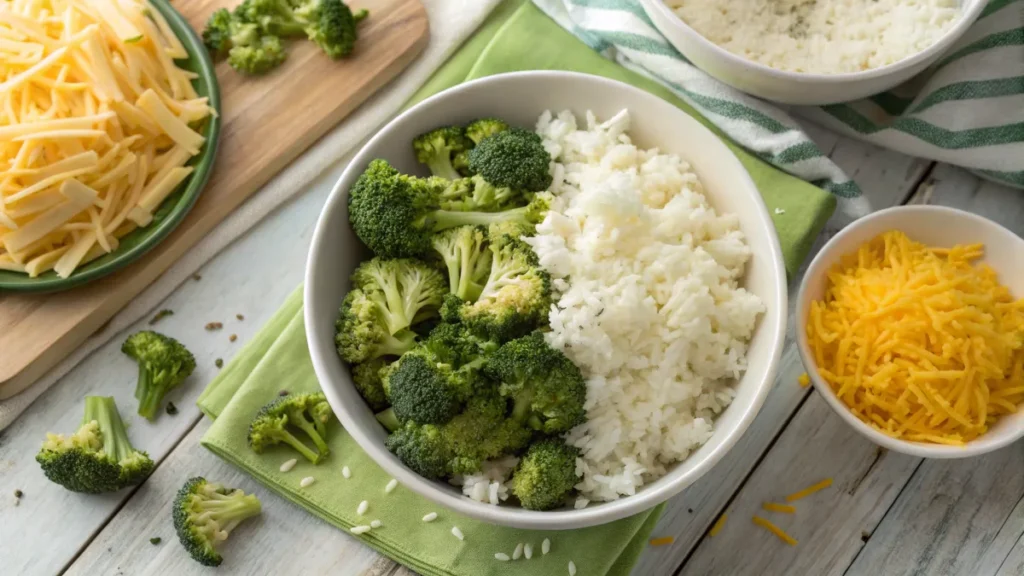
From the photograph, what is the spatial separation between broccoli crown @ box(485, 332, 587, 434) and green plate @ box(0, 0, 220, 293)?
3.54 ft

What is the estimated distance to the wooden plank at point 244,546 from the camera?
85.0 inches

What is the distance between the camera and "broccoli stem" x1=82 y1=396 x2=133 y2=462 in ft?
7.25

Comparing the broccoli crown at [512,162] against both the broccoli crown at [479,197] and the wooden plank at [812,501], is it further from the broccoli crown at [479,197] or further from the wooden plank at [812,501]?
the wooden plank at [812,501]

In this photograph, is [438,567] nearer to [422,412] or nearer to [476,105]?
[422,412]

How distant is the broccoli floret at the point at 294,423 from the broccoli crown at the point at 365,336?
0.94ft

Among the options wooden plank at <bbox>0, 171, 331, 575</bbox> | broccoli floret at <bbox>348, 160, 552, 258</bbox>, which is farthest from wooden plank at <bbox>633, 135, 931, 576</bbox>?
wooden plank at <bbox>0, 171, 331, 575</bbox>

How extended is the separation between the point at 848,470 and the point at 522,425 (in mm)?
991

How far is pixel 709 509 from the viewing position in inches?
87.9

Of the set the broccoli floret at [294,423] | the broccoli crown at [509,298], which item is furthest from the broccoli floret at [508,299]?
the broccoli floret at [294,423]

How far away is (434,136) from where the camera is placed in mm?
2088

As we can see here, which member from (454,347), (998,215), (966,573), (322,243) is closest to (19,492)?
(322,243)

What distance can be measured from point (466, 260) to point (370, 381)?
35 centimetres

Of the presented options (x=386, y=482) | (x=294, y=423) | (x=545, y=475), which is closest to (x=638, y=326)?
(x=545, y=475)

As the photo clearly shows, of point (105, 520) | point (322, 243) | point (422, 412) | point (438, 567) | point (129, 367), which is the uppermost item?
point (322, 243)
